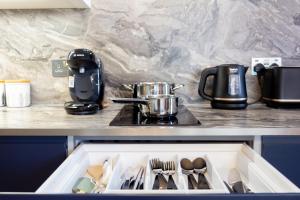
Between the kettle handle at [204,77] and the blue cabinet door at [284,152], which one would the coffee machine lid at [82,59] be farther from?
the blue cabinet door at [284,152]

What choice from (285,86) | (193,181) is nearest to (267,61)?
(285,86)

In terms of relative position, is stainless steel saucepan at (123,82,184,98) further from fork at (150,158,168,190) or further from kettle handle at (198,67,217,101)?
fork at (150,158,168,190)

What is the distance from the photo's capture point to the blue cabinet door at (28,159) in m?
0.94

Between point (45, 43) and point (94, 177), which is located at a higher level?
point (45, 43)

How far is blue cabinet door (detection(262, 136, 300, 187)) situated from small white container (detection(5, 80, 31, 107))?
3.92ft

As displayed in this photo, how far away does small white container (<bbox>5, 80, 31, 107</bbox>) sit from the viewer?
56.6 inches

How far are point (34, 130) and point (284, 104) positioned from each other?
1.13 meters

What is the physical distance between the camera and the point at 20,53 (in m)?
1.55

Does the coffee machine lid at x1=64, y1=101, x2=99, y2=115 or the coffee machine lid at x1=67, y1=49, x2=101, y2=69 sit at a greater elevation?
the coffee machine lid at x1=67, y1=49, x2=101, y2=69

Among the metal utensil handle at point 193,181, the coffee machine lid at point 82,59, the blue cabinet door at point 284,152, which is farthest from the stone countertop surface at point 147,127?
the coffee machine lid at point 82,59

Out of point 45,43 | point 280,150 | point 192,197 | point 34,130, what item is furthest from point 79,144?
point 45,43

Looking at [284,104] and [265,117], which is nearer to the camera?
[265,117]

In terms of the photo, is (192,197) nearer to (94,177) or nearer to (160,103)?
(94,177)

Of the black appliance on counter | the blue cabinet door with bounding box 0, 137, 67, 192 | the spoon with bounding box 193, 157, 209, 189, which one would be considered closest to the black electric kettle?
the black appliance on counter
